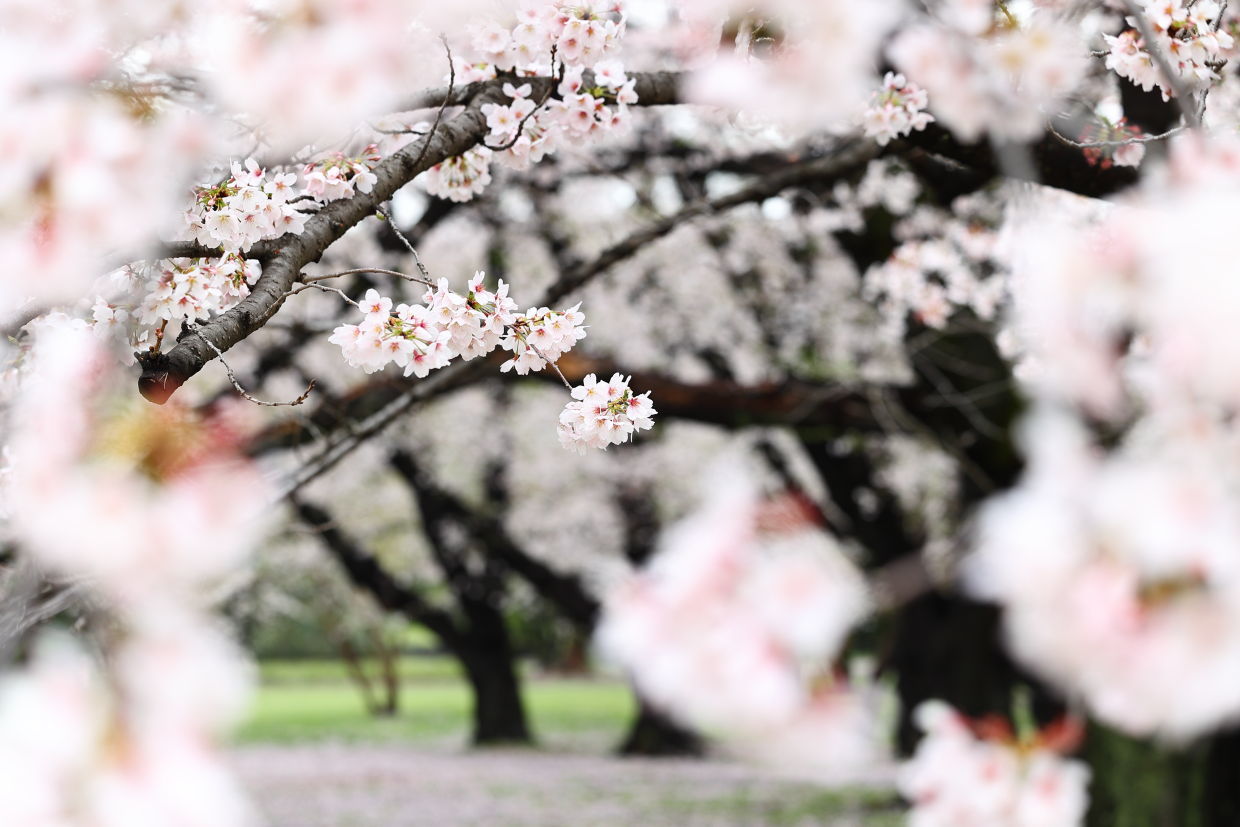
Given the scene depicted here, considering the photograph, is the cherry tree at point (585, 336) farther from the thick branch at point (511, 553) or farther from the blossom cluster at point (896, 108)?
the thick branch at point (511, 553)

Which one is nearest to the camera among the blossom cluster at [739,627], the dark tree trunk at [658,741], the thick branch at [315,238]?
the blossom cluster at [739,627]

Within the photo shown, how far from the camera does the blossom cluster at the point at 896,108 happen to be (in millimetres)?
3187

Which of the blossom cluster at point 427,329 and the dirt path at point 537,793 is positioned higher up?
the blossom cluster at point 427,329

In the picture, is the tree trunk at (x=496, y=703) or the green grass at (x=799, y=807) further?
the tree trunk at (x=496, y=703)

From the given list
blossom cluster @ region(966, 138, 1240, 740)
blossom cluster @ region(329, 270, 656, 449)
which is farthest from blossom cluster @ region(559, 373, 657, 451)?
→ blossom cluster @ region(966, 138, 1240, 740)

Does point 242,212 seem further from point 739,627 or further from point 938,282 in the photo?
point 938,282

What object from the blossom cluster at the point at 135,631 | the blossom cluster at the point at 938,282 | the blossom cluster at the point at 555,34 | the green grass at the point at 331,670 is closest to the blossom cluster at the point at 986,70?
the blossom cluster at the point at 555,34

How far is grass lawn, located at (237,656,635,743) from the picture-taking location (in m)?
19.5

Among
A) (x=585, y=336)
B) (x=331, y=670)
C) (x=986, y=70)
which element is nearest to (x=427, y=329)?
(x=585, y=336)

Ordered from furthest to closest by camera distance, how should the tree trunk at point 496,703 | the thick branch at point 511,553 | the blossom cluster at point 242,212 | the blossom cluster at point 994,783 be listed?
1. the tree trunk at point 496,703
2. the thick branch at point 511,553
3. the blossom cluster at point 242,212
4. the blossom cluster at point 994,783

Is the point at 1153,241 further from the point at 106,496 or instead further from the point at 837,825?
the point at 837,825

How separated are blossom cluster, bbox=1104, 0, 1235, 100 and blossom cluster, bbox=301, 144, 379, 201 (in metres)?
1.94

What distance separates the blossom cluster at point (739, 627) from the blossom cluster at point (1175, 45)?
1829 millimetres

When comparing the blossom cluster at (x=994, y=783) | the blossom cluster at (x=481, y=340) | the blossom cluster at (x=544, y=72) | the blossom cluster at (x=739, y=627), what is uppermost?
the blossom cluster at (x=544, y=72)
